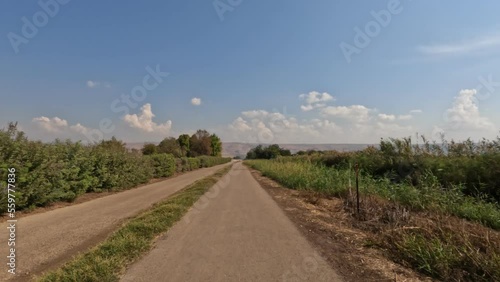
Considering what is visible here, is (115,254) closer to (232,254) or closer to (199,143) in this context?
(232,254)

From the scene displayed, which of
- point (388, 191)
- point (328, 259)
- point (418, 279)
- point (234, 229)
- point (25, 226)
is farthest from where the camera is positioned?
point (388, 191)

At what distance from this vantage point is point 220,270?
198 inches

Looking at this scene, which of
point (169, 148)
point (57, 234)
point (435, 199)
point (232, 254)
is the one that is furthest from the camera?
point (169, 148)

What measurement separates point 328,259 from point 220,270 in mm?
1907

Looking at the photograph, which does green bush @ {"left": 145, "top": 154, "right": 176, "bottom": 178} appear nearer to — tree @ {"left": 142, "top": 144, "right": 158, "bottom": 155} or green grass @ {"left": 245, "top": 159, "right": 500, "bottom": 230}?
green grass @ {"left": 245, "top": 159, "right": 500, "bottom": 230}

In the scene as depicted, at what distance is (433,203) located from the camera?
9.02 metres

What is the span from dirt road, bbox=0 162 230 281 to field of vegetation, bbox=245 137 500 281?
6.16 m

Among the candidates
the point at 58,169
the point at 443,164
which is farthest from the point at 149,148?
the point at 443,164

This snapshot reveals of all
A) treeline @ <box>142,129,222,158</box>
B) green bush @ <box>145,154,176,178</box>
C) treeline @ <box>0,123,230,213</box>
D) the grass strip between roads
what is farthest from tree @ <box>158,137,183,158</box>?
the grass strip between roads

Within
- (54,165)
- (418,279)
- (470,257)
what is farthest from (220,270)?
(54,165)

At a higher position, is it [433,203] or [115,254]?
[433,203]

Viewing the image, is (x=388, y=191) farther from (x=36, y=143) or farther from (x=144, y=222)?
(x=36, y=143)

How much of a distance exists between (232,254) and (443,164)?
30.9ft

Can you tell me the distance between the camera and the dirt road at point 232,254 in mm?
4812
